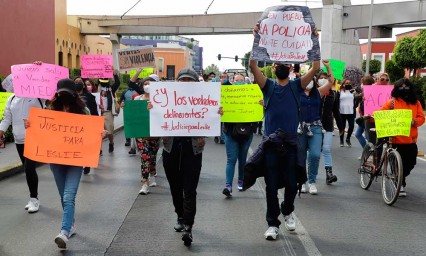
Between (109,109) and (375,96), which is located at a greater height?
(375,96)

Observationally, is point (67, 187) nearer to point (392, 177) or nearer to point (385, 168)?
point (392, 177)

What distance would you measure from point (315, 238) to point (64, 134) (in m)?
2.87

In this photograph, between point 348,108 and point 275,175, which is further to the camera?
point 348,108

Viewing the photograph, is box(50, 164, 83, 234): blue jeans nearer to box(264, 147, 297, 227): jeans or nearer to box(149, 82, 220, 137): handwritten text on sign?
box(149, 82, 220, 137): handwritten text on sign

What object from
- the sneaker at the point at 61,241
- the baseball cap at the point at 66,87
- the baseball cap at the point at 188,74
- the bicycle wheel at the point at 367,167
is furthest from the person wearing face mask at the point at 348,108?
the sneaker at the point at 61,241

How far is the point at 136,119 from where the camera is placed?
842 centimetres

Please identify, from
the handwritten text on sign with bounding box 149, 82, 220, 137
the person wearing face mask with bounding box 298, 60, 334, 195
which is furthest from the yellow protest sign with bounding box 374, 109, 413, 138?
the handwritten text on sign with bounding box 149, 82, 220, 137

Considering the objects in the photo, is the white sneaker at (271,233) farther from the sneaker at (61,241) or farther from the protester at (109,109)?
the protester at (109,109)

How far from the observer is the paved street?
18.4 ft

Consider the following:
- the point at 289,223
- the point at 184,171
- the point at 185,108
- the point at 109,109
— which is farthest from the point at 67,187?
the point at 109,109

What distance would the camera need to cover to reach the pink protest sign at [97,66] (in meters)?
15.9

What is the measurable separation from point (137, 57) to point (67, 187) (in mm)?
8266

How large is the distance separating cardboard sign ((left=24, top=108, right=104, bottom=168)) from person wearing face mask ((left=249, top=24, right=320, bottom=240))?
1.77m

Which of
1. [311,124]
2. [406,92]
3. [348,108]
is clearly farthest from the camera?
[348,108]
